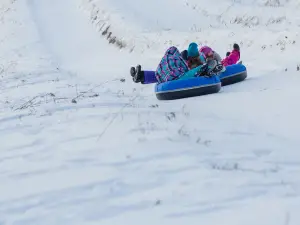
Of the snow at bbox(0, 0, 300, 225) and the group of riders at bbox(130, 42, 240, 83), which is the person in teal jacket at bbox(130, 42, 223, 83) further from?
the snow at bbox(0, 0, 300, 225)

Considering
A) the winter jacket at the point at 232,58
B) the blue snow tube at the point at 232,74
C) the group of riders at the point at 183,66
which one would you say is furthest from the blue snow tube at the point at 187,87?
the winter jacket at the point at 232,58

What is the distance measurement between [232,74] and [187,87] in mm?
1795

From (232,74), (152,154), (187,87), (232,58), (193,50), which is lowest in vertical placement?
(152,154)

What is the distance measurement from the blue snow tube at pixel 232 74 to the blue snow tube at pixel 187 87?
1.24 metres

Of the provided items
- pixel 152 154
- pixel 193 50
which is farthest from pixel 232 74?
pixel 152 154

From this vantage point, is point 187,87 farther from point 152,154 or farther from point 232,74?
point 152,154

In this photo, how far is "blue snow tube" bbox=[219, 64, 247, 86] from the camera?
9.54 m

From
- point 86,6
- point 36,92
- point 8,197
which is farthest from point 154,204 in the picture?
point 86,6

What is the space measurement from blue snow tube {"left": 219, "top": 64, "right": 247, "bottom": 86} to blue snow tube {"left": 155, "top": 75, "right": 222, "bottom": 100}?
1236 mm

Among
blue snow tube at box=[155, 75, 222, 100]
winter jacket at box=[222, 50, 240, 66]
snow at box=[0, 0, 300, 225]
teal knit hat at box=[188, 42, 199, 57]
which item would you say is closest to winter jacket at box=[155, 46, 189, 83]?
blue snow tube at box=[155, 75, 222, 100]

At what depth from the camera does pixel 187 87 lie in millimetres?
8250

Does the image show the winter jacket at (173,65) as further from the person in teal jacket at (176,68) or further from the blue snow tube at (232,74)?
the blue snow tube at (232,74)

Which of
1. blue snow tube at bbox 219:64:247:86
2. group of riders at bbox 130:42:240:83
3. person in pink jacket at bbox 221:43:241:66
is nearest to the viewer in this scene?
group of riders at bbox 130:42:240:83

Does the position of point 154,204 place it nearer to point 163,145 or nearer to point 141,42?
point 163,145
